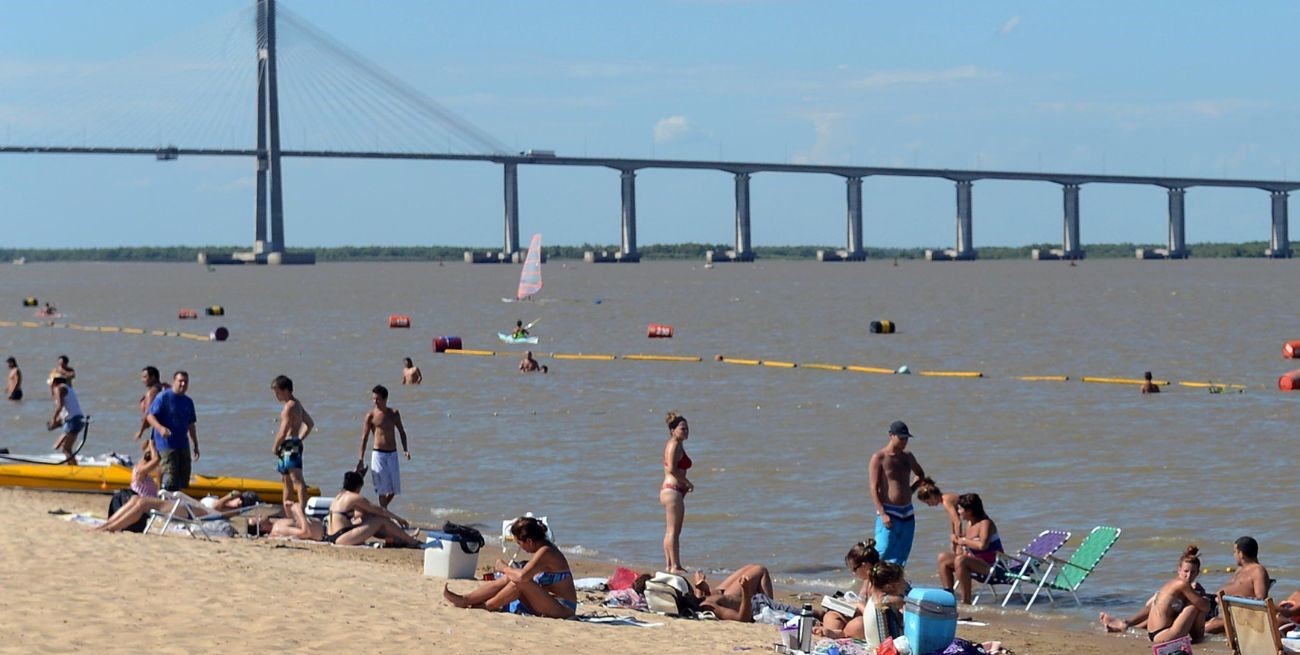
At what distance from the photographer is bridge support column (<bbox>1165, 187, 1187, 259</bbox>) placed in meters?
168

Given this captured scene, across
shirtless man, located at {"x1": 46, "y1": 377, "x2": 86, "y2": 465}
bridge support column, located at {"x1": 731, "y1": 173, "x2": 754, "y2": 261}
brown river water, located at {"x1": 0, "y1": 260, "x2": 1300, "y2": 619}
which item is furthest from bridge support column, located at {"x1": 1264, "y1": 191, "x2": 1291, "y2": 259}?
shirtless man, located at {"x1": 46, "y1": 377, "x2": 86, "y2": 465}

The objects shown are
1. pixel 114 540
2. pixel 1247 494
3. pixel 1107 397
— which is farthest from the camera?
pixel 1107 397

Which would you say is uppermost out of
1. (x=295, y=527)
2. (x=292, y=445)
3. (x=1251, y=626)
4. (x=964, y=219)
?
(x=964, y=219)

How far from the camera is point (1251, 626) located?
10.0 metres

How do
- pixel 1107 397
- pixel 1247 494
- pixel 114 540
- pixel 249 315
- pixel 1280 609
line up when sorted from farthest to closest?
pixel 249 315, pixel 1107 397, pixel 1247 494, pixel 114 540, pixel 1280 609

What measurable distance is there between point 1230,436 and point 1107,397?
6.24 m

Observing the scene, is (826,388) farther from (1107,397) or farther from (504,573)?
(504,573)

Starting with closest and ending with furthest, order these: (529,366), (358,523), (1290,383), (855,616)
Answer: (855,616), (358,523), (1290,383), (529,366)

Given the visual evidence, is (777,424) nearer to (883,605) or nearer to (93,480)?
(93,480)

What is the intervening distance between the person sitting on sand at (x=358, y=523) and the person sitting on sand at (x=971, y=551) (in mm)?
4293

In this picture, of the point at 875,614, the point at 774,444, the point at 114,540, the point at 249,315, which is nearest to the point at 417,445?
the point at 774,444

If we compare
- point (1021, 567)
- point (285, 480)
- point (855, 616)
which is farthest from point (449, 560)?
point (1021, 567)

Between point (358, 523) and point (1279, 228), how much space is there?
179 metres

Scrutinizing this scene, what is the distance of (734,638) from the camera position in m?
10.8
